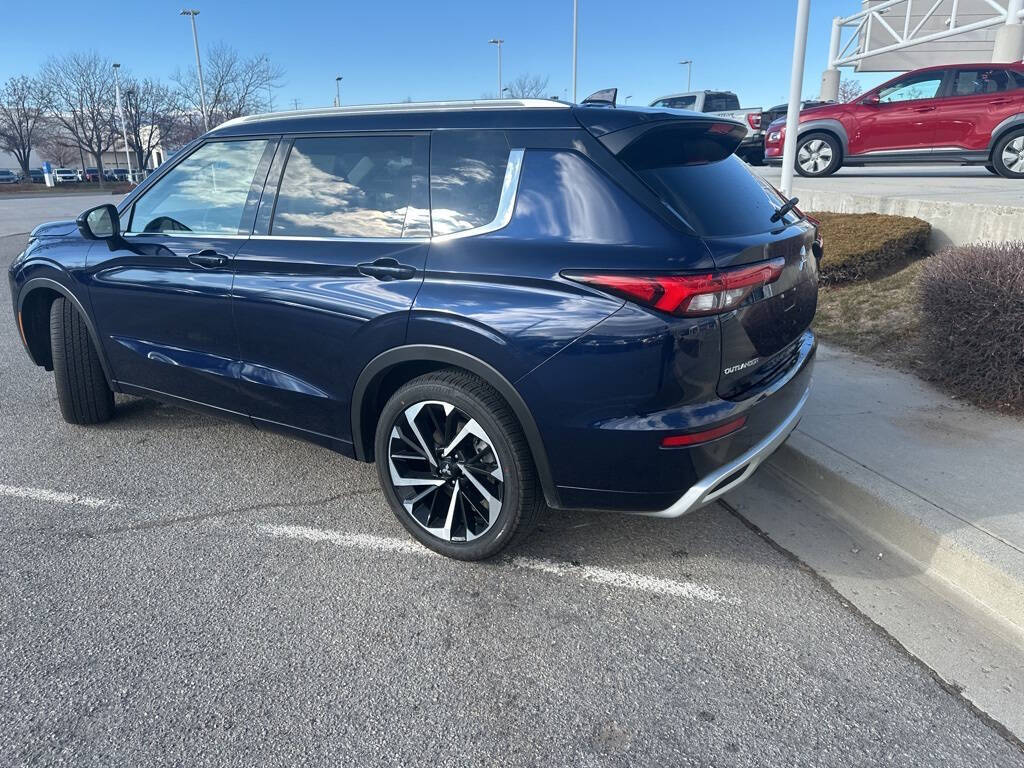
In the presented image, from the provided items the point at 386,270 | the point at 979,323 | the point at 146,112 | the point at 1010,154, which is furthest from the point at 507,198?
the point at 146,112

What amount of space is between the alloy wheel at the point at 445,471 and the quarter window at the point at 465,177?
0.74 meters

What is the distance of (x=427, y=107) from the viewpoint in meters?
3.17

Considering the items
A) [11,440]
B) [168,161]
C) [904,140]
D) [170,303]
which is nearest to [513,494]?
[170,303]

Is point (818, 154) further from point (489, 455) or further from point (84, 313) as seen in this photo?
point (84, 313)

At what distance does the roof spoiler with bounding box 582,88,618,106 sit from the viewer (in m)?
3.18

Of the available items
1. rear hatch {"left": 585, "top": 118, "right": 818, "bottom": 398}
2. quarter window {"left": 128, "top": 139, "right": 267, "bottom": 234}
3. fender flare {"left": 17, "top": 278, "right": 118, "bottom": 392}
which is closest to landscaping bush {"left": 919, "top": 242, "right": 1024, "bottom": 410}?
rear hatch {"left": 585, "top": 118, "right": 818, "bottom": 398}

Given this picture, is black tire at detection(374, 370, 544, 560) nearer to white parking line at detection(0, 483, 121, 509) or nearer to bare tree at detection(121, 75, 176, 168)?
white parking line at detection(0, 483, 121, 509)

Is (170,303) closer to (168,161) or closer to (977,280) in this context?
(168,161)

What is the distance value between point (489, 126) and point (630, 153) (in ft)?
1.97

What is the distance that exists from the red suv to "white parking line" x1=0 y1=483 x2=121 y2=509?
11.4 metres

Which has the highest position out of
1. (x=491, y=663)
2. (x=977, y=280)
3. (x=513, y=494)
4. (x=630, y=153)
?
(x=630, y=153)

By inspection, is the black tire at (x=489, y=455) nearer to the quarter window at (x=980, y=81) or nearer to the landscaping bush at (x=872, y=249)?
the landscaping bush at (x=872, y=249)

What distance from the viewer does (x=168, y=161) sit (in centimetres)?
397

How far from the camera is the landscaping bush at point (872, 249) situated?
687 centimetres
